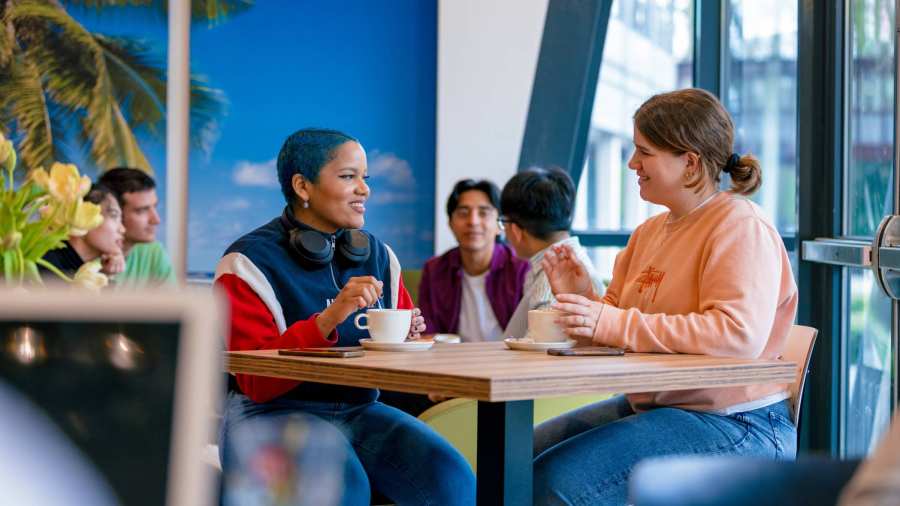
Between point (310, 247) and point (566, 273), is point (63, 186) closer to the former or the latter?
point (310, 247)

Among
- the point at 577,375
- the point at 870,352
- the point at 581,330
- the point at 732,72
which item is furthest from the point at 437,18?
the point at 577,375

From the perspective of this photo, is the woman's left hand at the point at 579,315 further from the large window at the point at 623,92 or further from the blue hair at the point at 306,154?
the large window at the point at 623,92

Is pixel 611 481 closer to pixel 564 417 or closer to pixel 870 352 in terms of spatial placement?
pixel 564 417

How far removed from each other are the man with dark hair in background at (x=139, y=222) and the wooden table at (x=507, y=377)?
2.89 meters

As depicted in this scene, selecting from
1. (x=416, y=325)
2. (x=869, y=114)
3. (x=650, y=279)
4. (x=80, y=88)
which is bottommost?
(x=416, y=325)

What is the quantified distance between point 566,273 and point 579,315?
0.36 meters

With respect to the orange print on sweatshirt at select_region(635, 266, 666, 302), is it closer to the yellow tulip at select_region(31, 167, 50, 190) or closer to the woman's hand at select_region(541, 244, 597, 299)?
the woman's hand at select_region(541, 244, 597, 299)

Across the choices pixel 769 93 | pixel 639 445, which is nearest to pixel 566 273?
pixel 639 445

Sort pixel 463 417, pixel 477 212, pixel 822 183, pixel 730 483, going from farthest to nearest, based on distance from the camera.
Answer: pixel 477 212 < pixel 822 183 < pixel 463 417 < pixel 730 483

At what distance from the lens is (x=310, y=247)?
2490 millimetres

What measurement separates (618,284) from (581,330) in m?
0.44

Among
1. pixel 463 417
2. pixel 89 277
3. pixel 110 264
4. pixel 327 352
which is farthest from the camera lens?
pixel 110 264

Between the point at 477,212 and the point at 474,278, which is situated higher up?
the point at 477,212

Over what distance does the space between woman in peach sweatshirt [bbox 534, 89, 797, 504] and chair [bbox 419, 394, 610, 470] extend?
1.87ft
